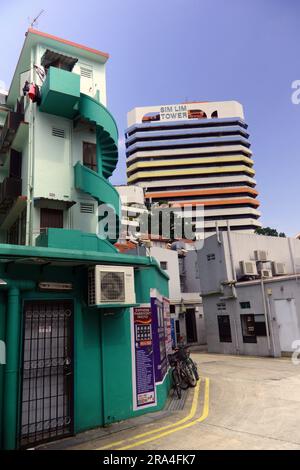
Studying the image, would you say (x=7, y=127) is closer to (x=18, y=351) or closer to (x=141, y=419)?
(x=18, y=351)

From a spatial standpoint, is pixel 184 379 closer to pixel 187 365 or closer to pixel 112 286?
pixel 187 365

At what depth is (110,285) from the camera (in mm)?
7664

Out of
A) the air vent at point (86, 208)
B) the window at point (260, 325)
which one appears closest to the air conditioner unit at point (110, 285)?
the air vent at point (86, 208)

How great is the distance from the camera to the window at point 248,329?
1973cm

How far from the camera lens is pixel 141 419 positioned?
25.4 ft

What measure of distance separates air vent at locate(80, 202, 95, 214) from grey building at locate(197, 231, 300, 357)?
11.2 metres

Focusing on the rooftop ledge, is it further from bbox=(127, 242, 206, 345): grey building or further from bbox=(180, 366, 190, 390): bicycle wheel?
bbox=(127, 242, 206, 345): grey building

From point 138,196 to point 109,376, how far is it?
2357 inches

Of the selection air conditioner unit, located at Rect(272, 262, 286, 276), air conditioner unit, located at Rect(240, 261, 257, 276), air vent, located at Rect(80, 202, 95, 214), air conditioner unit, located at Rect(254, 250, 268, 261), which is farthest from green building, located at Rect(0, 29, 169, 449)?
air conditioner unit, located at Rect(272, 262, 286, 276)

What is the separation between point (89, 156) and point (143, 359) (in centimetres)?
910

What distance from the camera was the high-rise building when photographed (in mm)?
88625

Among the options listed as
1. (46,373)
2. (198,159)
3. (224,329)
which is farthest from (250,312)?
(198,159)

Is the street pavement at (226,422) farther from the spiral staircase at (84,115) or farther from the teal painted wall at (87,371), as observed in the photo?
the spiral staircase at (84,115)

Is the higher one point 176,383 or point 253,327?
point 253,327
